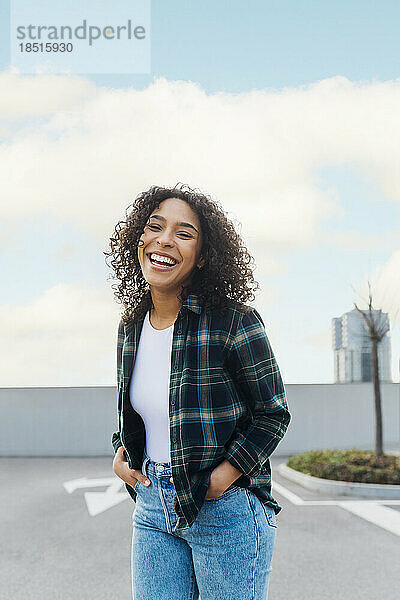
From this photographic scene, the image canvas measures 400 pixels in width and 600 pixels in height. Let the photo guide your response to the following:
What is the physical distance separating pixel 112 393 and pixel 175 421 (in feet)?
40.4

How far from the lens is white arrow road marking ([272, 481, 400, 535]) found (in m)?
6.25

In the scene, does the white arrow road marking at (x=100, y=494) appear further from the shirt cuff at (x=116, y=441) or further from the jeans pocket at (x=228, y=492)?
the jeans pocket at (x=228, y=492)

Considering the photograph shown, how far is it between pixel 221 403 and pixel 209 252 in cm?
46

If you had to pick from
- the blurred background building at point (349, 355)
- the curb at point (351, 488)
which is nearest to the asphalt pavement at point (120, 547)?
the curb at point (351, 488)

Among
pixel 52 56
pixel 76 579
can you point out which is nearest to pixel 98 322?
pixel 52 56

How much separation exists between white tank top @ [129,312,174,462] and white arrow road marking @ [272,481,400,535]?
4.61 m

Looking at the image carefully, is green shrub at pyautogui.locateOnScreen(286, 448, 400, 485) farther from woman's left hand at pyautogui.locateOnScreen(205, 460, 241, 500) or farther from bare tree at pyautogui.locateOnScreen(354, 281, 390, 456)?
woman's left hand at pyautogui.locateOnScreen(205, 460, 241, 500)

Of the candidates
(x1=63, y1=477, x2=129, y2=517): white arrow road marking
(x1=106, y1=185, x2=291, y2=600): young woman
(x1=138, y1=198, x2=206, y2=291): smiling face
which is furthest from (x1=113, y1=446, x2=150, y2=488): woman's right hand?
(x1=63, y1=477, x2=129, y2=517): white arrow road marking

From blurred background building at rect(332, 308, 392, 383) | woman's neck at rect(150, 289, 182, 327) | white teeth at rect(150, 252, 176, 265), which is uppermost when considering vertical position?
white teeth at rect(150, 252, 176, 265)

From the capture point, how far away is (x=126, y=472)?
6.41ft

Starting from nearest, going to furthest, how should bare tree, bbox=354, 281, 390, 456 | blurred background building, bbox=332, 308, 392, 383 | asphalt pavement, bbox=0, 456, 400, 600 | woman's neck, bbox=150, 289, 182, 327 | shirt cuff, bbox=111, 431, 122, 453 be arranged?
woman's neck, bbox=150, 289, 182, 327 → shirt cuff, bbox=111, 431, 122, 453 → asphalt pavement, bbox=0, 456, 400, 600 → bare tree, bbox=354, 281, 390, 456 → blurred background building, bbox=332, 308, 392, 383

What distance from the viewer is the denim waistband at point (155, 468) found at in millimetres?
1833

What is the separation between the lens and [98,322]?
49.0 feet

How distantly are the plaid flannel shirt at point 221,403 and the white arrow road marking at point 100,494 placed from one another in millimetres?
5540
